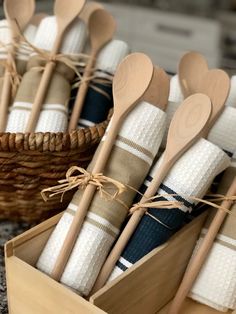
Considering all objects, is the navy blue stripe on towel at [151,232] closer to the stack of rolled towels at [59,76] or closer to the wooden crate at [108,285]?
the wooden crate at [108,285]

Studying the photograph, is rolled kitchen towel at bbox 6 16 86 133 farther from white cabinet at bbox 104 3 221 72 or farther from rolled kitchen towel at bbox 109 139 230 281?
white cabinet at bbox 104 3 221 72

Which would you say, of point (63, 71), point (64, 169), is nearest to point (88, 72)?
point (63, 71)

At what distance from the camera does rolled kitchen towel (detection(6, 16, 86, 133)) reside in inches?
22.6

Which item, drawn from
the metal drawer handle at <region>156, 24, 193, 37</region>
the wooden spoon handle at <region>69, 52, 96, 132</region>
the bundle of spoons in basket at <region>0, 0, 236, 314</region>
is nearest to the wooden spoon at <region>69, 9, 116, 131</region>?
the wooden spoon handle at <region>69, 52, 96, 132</region>

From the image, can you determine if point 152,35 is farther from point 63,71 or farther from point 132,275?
point 132,275

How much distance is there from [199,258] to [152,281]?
62mm

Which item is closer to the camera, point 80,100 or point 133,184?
point 133,184

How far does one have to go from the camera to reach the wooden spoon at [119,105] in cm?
45

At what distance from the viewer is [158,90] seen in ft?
1.60

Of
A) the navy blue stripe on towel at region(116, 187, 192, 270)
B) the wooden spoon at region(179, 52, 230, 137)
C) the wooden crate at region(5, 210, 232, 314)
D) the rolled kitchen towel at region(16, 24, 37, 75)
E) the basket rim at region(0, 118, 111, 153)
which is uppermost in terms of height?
the wooden spoon at region(179, 52, 230, 137)

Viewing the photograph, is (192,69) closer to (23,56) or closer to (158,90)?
(158,90)

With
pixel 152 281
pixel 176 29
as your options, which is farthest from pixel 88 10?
pixel 176 29

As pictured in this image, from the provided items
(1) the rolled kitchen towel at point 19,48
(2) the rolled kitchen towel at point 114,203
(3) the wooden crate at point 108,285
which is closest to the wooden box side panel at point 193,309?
(3) the wooden crate at point 108,285

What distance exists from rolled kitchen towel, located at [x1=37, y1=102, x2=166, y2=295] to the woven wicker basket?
2.6 inches
